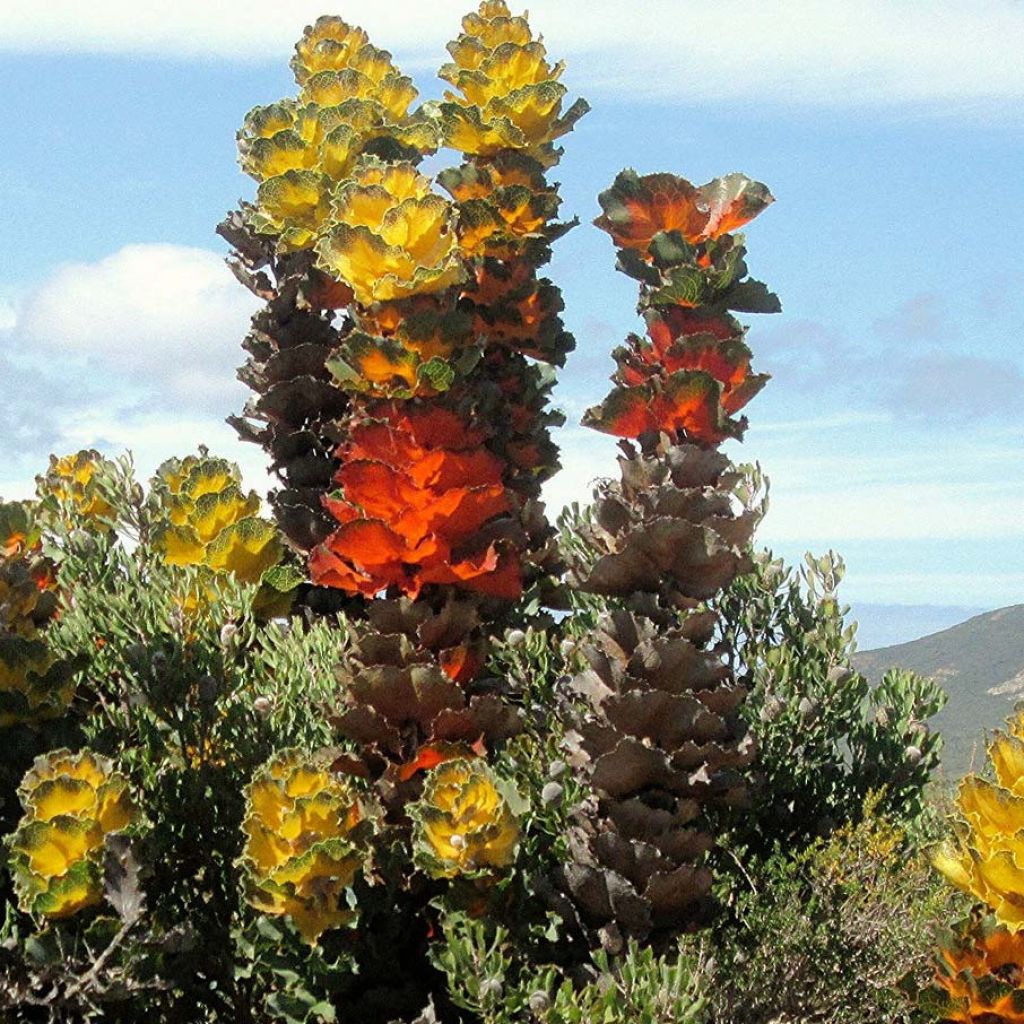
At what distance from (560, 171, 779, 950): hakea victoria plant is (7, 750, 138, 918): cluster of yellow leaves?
105cm

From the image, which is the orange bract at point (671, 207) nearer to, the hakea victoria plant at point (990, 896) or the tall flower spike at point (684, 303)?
the tall flower spike at point (684, 303)

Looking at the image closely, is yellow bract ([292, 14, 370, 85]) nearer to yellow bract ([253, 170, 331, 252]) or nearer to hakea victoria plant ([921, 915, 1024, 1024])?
yellow bract ([253, 170, 331, 252])

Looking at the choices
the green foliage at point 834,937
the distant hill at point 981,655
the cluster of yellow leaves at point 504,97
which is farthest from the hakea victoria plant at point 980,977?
the distant hill at point 981,655

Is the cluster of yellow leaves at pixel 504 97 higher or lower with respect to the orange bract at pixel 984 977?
higher

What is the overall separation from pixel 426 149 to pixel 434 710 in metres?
1.96

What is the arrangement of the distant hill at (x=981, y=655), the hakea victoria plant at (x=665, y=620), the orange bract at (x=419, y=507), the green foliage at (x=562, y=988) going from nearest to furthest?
the green foliage at (x=562, y=988)
the hakea victoria plant at (x=665, y=620)
the orange bract at (x=419, y=507)
the distant hill at (x=981, y=655)

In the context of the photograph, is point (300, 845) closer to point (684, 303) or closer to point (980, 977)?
point (980, 977)

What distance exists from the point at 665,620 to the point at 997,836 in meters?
0.86

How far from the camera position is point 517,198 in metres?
4.66

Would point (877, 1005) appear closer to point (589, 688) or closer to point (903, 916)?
point (903, 916)

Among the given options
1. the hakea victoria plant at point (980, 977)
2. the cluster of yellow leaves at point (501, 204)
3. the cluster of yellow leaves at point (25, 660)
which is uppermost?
the cluster of yellow leaves at point (501, 204)

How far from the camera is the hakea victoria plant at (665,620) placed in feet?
11.7

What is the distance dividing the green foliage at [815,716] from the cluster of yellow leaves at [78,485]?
2.12m

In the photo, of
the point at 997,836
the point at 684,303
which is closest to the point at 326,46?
the point at 684,303
